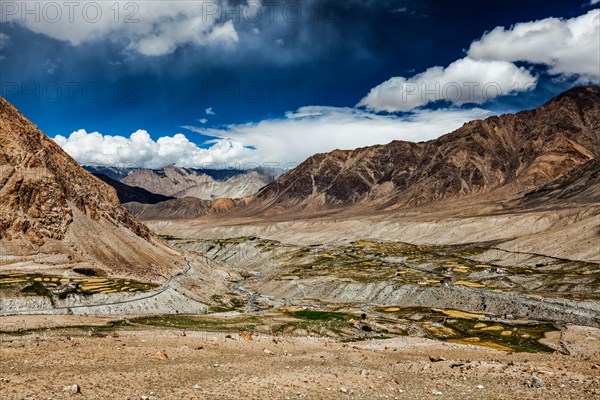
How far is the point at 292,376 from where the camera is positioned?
30312mm

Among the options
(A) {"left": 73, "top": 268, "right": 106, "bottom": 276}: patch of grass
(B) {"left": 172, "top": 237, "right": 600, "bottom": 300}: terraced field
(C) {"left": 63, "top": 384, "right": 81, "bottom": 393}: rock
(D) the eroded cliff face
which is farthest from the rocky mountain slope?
(C) {"left": 63, "top": 384, "right": 81, "bottom": 393}: rock

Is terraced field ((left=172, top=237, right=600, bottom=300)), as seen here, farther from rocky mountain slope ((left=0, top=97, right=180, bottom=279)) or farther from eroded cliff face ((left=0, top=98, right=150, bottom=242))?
eroded cliff face ((left=0, top=98, right=150, bottom=242))

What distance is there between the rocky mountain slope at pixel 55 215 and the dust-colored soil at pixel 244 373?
7843cm

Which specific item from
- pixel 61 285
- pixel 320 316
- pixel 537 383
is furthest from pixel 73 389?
pixel 61 285

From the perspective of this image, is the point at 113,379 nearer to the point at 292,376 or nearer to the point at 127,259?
the point at 292,376

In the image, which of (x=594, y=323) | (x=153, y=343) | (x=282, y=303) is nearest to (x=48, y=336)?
(x=153, y=343)

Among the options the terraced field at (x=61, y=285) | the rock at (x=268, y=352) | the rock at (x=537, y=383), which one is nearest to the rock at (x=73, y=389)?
the rock at (x=268, y=352)

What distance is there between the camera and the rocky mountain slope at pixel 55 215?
11344cm

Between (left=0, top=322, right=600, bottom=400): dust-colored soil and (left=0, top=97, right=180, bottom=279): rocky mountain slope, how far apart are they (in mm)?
78431

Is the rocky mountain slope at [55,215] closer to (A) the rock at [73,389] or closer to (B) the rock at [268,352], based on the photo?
(B) the rock at [268,352]

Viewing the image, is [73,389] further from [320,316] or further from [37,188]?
[37,188]

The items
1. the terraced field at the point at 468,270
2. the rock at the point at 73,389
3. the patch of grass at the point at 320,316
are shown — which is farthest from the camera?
the terraced field at the point at 468,270

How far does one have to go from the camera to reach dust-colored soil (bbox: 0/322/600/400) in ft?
82.8

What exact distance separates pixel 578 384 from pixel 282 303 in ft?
292
